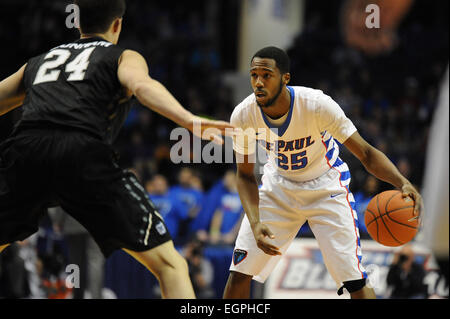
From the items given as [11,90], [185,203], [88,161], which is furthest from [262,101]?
[185,203]

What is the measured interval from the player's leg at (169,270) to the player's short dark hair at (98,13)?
4.47ft

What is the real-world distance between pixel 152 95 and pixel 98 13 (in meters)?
0.76

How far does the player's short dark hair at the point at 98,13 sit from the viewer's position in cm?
374

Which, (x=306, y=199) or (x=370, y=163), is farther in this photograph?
(x=306, y=199)

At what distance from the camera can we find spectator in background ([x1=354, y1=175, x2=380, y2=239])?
8.34 meters

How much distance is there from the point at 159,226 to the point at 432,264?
18.0 ft

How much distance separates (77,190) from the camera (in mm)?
3406

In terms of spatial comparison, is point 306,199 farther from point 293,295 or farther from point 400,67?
point 400,67

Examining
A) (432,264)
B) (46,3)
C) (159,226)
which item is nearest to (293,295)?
(432,264)

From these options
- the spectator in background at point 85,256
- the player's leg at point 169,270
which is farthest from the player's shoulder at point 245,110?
the spectator in background at point 85,256

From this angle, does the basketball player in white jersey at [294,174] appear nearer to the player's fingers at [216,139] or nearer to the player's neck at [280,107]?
the player's neck at [280,107]

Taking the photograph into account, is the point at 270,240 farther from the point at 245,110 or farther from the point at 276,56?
the point at 276,56

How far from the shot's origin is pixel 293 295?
7.97 meters

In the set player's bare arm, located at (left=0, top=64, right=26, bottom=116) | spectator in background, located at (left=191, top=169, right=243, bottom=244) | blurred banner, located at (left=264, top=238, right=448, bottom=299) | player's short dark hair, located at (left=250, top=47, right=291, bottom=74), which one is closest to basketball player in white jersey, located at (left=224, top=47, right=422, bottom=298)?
player's short dark hair, located at (left=250, top=47, right=291, bottom=74)
